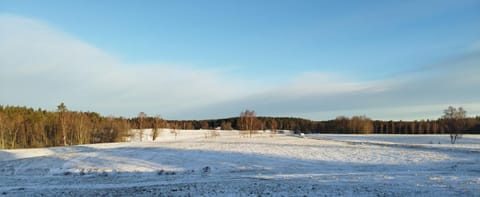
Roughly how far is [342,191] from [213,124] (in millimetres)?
157735

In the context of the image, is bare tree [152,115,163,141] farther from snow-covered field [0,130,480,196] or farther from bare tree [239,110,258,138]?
snow-covered field [0,130,480,196]

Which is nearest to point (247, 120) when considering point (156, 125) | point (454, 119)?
point (156, 125)

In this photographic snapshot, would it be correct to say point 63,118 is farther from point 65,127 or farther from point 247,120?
point 247,120

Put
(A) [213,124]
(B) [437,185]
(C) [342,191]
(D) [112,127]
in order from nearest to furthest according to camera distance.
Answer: (C) [342,191]
(B) [437,185]
(D) [112,127]
(A) [213,124]

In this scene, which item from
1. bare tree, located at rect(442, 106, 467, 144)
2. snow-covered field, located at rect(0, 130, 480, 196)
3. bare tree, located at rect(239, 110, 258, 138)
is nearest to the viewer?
snow-covered field, located at rect(0, 130, 480, 196)

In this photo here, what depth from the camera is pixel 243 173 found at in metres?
23.4

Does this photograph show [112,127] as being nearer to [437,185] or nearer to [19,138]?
[19,138]

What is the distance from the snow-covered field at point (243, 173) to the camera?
15492mm

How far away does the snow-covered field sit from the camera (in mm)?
15492

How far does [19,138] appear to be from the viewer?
65.1m

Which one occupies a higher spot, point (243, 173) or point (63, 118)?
point (63, 118)

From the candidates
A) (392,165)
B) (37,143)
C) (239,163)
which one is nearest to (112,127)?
(37,143)

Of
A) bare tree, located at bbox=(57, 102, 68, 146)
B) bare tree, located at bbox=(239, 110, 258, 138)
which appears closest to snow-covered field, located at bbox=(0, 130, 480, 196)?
bare tree, located at bbox=(57, 102, 68, 146)

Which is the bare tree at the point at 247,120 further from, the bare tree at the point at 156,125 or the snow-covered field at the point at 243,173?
the snow-covered field at the point at 243,173
